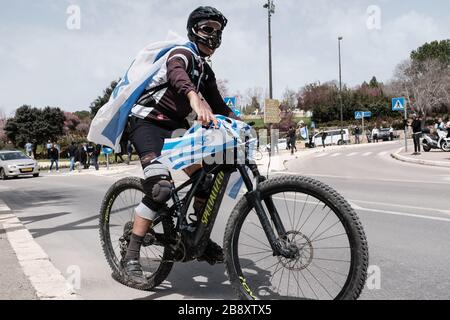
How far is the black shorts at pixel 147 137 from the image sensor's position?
3199mm

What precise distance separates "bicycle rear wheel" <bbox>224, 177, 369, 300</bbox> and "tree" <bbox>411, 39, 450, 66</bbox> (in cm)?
10801

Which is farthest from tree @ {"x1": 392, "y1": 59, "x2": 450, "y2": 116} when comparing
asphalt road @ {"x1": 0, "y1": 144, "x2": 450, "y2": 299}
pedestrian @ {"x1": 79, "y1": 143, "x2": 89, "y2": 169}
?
asphalt road @ {"x1": 0, "y1": 144, "x2": 450, "y2": 299}

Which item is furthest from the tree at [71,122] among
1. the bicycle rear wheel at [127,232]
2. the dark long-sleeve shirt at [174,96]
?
the dark long-sleeve shirt at [174,96]

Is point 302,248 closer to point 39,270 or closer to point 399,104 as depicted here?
point 39,270

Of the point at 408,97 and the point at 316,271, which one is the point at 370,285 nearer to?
the point at 316,271

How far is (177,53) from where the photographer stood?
311 centimetres

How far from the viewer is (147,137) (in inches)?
127

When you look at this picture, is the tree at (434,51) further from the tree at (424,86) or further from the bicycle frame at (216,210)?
the bicycle frame at (216,210)

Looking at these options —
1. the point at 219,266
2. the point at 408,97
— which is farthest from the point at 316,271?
the point at 408,97

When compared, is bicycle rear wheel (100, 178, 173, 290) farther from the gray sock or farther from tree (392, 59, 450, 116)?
tree (392, 59, 450, 116)

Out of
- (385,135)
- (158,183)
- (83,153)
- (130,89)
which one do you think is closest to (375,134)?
(385,135)

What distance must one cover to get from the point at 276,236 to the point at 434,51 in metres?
113

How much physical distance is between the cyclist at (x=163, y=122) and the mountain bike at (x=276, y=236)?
10cm

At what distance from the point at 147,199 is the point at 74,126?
322 ft
